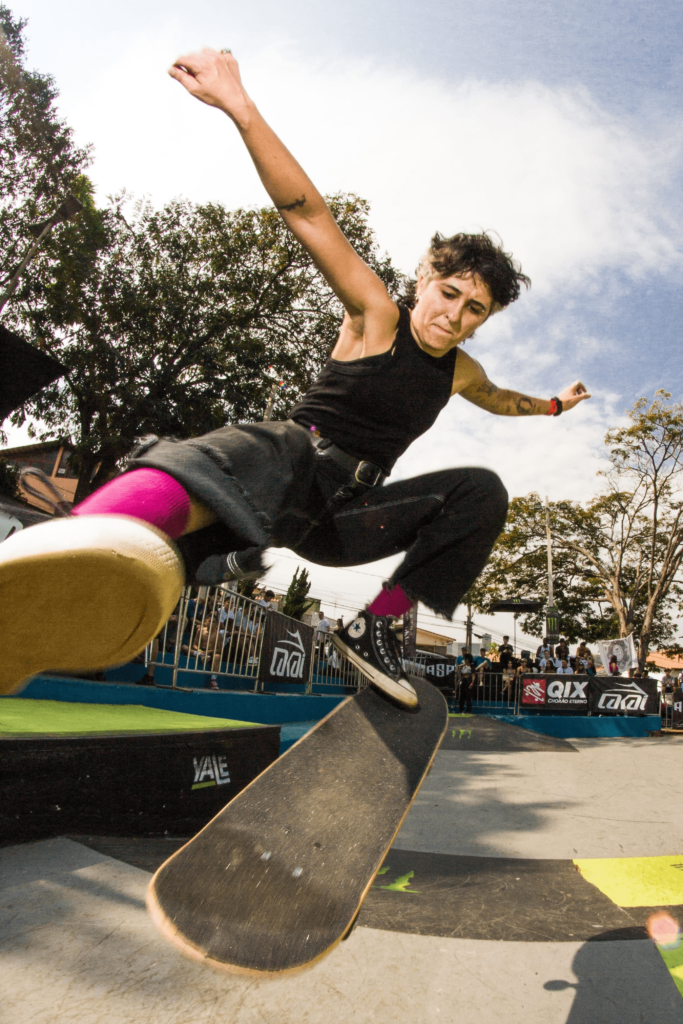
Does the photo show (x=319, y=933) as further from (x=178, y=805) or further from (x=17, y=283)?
(x=17, y=283)

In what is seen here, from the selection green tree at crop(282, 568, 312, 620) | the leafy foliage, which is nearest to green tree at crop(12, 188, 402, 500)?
the leafy foliage

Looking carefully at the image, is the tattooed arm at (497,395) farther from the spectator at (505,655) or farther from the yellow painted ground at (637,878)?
the spectator at (505,655)

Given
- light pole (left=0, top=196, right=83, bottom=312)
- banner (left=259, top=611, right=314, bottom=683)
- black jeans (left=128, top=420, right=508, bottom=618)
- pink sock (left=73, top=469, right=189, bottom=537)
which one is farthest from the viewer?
light pole (left=0, top=196, right=83, bottom=312)

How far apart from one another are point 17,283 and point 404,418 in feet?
61.5

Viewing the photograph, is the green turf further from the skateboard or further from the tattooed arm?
the tattooed arm

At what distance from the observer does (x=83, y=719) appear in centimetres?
359

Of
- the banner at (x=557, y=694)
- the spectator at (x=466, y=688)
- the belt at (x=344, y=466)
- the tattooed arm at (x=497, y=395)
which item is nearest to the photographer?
the belt at (x=344, y=466)

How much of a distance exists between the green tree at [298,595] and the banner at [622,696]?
7554 millimetres

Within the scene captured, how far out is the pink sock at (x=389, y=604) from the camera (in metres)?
2.26

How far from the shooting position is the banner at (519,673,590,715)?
43.6 ft

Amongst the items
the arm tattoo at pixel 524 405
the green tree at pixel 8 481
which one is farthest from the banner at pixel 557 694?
the green tree at pixel 8 481

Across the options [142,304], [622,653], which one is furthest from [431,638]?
[142,304]

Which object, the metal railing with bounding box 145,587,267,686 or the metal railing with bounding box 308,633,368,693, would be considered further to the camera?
the metal railing with bounding box 308,633,368,693

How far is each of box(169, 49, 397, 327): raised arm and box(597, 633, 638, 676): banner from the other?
60.1 feet
